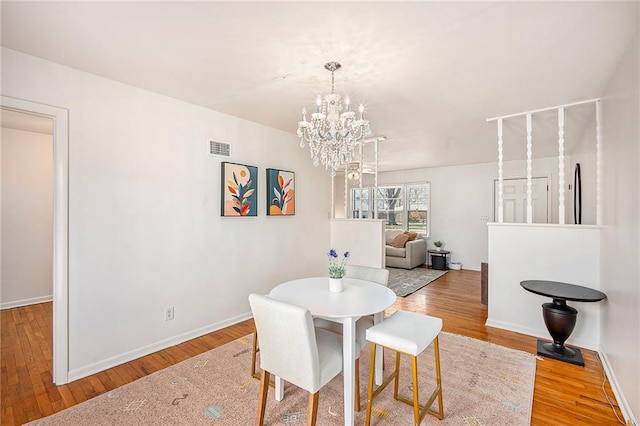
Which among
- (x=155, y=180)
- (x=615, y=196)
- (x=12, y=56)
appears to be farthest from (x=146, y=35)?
(x=615, y=196)

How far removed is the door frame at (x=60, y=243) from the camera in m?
2.13

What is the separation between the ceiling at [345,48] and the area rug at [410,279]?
2.98 meters

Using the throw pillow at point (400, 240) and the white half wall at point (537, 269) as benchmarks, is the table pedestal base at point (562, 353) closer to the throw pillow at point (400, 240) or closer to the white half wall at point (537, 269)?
the white half wall at point (537, 269)

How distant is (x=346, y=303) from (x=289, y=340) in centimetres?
49

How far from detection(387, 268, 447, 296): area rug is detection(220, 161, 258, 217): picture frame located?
277 cm

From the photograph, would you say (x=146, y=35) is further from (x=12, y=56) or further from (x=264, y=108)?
(x=264, y=108)

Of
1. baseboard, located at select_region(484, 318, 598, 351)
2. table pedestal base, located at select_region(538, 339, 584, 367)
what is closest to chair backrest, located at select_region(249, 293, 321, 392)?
table pedestal base, located at select_region(538, 339, 584, 367)

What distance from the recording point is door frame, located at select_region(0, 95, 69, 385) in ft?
6.98

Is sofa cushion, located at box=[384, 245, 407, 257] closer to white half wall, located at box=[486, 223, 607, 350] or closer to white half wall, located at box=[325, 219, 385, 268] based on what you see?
white half wall, located at box=[325, 219, 385, 268]

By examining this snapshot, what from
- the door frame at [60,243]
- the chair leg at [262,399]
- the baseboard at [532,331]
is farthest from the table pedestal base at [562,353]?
the door frame at [60,243]

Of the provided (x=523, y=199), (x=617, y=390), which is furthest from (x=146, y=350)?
(x=523, y=199)

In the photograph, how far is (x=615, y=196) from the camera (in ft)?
7.35

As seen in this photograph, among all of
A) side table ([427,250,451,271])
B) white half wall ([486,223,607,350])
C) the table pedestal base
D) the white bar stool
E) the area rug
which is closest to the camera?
the white bar stool

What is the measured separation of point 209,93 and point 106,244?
5.27 ft
